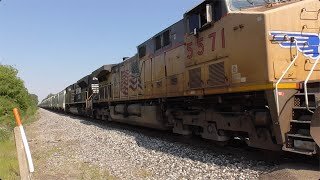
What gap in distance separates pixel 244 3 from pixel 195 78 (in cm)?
217

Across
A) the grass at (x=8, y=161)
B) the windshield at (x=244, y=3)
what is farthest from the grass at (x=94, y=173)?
the windshield at (x=244, y=3)

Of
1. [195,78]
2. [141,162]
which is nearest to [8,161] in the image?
[141,162]

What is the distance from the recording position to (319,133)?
5602mm

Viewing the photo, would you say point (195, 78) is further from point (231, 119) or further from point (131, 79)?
point (131, 79)

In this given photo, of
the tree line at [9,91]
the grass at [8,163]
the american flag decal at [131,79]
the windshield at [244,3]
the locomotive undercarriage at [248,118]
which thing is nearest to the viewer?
the locomotive undercarriage at [248,118]

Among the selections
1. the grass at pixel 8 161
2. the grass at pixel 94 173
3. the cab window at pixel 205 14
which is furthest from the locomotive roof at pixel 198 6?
the grass at pixel 8 161

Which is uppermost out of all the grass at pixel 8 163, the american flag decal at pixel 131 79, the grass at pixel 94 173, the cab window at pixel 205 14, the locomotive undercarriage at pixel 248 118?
the cab window at pixel 205 14

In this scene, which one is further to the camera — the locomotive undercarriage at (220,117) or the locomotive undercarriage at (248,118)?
the locomotive undercarriage at (220,117)

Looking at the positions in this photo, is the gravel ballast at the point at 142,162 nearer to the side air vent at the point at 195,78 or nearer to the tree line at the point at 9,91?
the side air vent at the point at 195,78

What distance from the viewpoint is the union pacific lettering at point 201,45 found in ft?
27.3

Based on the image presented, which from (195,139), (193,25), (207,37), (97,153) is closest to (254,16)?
(207,37)

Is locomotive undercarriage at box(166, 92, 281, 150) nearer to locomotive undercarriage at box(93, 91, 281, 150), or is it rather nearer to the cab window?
locomotive undercarriage at box(93, 91, 281, 150)

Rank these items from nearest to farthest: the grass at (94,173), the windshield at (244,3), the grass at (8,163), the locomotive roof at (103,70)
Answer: the grass at (94,173), the grass at (8,163), the windshield at (244,3), the locomotive roof at (103,70)

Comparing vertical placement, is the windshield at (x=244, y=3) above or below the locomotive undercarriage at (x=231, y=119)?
above
